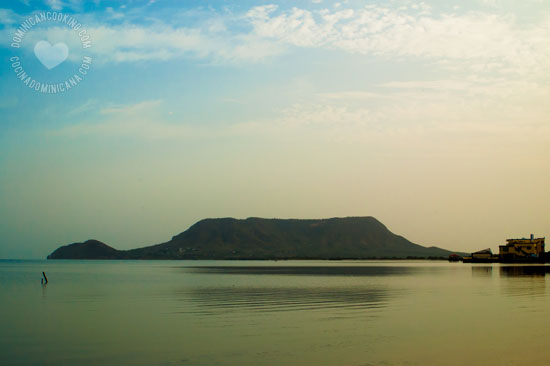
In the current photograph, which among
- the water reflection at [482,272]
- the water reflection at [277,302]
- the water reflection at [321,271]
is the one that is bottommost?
the water reflection at [321,271]

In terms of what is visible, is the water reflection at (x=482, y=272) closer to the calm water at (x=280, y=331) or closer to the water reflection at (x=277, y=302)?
the water reflection at (x=277, y=302)

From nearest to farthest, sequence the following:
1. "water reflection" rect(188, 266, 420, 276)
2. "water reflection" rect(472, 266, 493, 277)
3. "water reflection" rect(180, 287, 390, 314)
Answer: "water reflection" rect(180, 287, 390, 314), "water reflection" rect(472, 266, 493, 277), "water reflection" rect(188, 266, 420, 276)

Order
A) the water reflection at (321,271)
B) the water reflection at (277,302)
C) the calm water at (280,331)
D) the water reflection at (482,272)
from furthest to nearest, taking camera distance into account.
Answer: the water reflection at (321,271) < the water reflection at (482,272) < the water reflection at (277,302) < the calm water at (280,331)

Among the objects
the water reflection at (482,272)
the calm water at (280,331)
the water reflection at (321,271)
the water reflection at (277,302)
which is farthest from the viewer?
the water reflection at (321,271)

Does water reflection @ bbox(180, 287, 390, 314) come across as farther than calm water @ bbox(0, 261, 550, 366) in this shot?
Yes

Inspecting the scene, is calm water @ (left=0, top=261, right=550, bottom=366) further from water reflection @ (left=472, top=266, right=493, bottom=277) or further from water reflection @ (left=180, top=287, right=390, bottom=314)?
water reflection @ (left=472, top=266, right=493, bottom=277)

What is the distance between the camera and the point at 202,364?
67.1 feet

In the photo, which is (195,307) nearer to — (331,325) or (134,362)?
(331,325)

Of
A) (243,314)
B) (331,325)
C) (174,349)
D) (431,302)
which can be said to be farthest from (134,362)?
(431,302)

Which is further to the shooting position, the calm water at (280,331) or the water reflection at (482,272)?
the water reflection at (482,272)

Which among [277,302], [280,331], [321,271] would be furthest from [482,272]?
[280,331]

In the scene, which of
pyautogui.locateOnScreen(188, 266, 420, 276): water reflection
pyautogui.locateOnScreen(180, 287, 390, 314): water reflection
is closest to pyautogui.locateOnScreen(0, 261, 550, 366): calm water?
pyautogui.locateOnScreen(180, 287, 390, 314): water reflection

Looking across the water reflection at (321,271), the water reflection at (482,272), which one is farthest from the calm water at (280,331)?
the water reflection at (321,271)

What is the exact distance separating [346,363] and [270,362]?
289 centimetres
